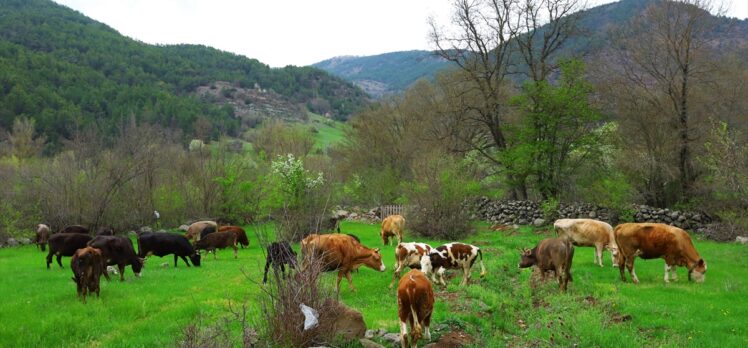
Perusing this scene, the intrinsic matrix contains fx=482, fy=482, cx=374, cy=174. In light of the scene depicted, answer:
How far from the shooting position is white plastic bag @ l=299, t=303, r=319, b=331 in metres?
7.59

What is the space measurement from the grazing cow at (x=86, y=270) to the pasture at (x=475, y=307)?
449mm

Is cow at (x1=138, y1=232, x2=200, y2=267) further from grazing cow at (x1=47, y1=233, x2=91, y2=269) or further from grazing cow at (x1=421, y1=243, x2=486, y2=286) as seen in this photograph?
grazing cow at (x1=421, y1=243, x2=486, y2=286)

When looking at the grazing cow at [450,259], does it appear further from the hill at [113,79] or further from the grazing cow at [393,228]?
the hill at [113,79]

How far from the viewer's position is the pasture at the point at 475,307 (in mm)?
9195

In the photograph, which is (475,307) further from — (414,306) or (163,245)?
(163,245)

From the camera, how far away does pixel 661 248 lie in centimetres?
1448

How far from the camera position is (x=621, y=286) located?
13.6 meters

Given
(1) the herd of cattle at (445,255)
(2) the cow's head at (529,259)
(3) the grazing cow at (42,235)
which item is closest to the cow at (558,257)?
(1) the herd of cattle at (445,255)

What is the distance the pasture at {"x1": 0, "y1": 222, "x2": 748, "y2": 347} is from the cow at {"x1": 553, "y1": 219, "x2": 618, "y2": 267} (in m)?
1.09

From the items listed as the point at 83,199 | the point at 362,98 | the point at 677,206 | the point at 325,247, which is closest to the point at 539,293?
the point at 325,247

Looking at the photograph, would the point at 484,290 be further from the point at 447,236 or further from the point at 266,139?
the point at 266,139

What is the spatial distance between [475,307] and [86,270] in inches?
380

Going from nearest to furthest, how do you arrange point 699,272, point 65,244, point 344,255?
point 344,255, point 699,272, point 65,244

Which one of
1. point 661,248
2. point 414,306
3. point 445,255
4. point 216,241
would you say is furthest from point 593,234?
point 216,241
